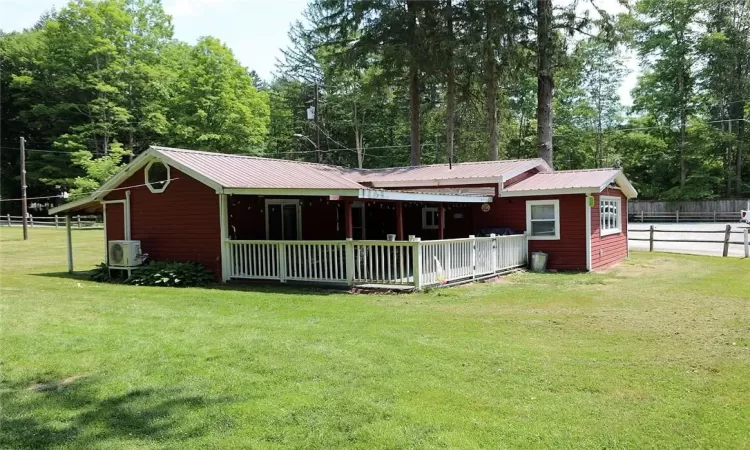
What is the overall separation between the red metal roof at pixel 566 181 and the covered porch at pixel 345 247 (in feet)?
3.91

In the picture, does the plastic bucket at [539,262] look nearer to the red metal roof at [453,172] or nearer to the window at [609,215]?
the window at [609,215]

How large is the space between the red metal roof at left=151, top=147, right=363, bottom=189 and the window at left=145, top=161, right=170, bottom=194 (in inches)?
20.1

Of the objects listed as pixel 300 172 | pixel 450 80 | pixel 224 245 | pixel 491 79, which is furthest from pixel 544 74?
pixel 224 245

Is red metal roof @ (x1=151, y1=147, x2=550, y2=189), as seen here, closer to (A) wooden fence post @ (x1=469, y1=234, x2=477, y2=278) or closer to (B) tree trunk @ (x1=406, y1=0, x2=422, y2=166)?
(A) wooden fence post @ (x1=469, y1=234, x2=477, y2=278)

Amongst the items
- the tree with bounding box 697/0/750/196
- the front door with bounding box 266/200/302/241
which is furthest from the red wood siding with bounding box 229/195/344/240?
the tree with bounding box 697/0/750/196

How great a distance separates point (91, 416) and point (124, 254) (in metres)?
10.2

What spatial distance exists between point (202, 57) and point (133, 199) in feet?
84.2

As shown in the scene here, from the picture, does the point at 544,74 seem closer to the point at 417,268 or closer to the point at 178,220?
the point at 417,268

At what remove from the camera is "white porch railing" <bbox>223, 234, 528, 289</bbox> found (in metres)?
11.0

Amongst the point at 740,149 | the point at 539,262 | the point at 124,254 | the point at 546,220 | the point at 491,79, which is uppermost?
the point at 491,79

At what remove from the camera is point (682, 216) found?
39.5m

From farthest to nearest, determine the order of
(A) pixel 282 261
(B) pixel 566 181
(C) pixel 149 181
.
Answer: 1. (B) pixel 566 181
2. (C) pixel 149 181
3. (A) pixel 282 261

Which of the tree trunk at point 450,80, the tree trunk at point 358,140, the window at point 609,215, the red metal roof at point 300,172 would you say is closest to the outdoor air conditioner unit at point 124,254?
the red metal roof at point 300,172

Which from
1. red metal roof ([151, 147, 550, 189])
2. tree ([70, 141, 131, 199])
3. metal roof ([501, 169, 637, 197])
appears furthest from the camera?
tree ([70, 141, 131, 199])
